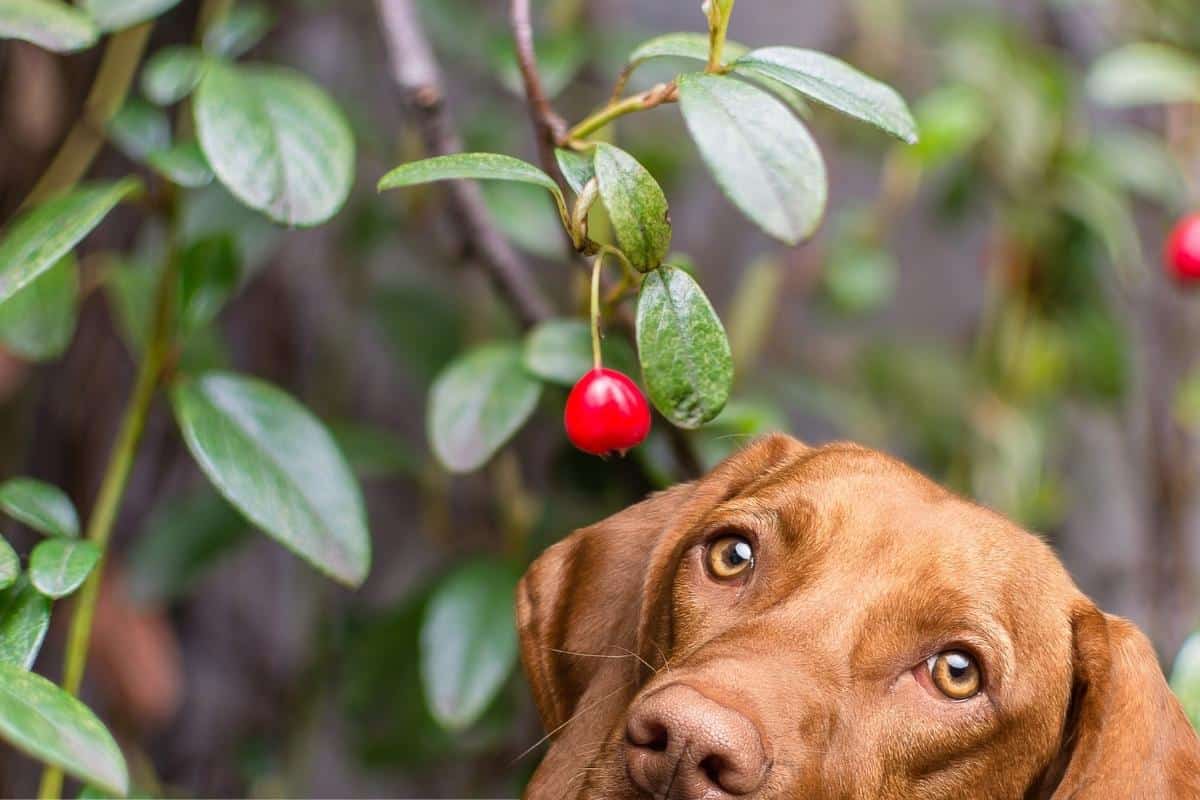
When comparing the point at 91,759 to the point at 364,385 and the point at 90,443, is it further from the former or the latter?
the point at 364,385

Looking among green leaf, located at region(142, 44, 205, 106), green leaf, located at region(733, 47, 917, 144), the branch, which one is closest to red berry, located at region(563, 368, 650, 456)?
green leaf, located at region(733, 47, 917, 144)

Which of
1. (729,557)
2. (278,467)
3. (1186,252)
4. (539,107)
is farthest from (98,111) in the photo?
(1186,252)

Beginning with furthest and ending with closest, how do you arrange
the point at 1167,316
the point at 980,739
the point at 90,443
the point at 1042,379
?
the point at 1167,316 < the point at 1042,379 < the point at 90,443 < the point at 980,739

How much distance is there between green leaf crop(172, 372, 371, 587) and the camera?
1.32 metres

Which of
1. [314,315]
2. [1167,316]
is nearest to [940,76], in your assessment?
[1167,316]

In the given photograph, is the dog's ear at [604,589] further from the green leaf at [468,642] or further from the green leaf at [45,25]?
the green leaf at [45,25]

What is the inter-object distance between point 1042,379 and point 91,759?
78.3 inches

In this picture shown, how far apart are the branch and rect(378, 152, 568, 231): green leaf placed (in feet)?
1.22

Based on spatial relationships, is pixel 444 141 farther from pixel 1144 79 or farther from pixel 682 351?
pixel 1144 79

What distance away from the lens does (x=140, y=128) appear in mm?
1583

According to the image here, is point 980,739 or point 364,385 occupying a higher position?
point 980,739

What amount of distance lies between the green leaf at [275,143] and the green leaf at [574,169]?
0.23m

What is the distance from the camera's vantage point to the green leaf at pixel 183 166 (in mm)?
1369

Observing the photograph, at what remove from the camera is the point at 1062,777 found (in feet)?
4.02
